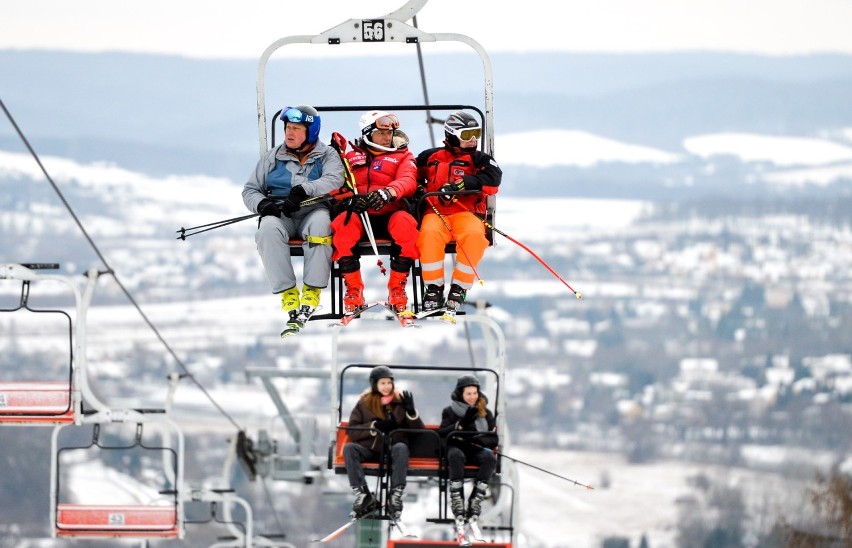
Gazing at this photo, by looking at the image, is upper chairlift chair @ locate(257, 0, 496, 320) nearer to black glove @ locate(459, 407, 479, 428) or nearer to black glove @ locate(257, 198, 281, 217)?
black glove @ locate(257, 198, 281, 217)

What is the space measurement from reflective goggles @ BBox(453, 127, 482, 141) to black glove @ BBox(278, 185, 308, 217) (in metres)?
1.34

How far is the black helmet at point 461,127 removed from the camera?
1647 centimetres

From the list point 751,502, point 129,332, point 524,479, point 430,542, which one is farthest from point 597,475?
point 430,542

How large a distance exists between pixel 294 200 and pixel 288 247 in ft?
1.36

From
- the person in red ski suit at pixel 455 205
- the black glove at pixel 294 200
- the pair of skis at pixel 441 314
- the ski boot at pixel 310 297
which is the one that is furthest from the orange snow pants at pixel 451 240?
the black glove at pixel 294 200

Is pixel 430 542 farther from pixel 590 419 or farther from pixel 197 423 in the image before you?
pixel 590 419

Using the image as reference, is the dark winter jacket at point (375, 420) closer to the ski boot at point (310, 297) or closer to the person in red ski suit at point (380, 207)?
the person in red ski suit at point (380, 207)

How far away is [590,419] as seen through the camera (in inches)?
7426

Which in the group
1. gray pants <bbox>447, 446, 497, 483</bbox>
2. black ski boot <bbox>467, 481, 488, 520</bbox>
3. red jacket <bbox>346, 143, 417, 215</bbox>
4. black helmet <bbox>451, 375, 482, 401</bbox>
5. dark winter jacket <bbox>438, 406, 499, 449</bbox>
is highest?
red jacket <bbox>346, 143, 417, 215</bbox>

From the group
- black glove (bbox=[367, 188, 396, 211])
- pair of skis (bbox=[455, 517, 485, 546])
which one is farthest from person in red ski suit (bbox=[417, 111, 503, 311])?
pair of skis (bbox=[455, 517, 485, 546])

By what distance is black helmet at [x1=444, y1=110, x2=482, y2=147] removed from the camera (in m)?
16.5

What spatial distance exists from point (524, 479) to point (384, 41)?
138 metres

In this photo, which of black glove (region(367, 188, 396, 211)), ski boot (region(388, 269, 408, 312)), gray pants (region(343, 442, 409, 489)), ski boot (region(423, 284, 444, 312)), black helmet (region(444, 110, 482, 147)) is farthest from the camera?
gray pants (region(343, 442, 409, 489))

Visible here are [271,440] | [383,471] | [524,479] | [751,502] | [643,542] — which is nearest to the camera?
[383,471]
